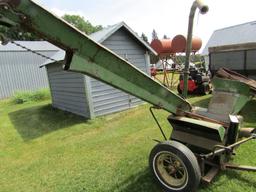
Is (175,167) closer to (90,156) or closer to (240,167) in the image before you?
(240,167)

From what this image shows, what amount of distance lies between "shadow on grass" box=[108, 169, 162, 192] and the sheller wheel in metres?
0.25

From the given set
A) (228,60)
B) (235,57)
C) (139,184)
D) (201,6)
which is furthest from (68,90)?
(201,6)

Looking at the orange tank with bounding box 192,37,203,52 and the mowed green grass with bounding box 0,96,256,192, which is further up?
the orange tank with bounding box 192,37,203,52

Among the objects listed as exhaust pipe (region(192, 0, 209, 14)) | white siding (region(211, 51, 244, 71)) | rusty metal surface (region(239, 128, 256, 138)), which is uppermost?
exhaust pipe (region(192, 0, 209, 14))

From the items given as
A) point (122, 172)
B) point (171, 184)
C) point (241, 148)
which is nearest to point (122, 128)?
point (122, 172)

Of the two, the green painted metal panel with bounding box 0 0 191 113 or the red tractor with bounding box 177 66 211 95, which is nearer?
the green painted metal panel with bounding box 0 0 191 113

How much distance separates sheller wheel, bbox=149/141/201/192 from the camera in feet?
9.63

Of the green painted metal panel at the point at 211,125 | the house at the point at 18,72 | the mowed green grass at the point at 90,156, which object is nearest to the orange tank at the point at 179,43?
the mowed green grass at the point at 90,156

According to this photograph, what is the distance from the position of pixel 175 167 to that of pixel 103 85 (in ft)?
19.6

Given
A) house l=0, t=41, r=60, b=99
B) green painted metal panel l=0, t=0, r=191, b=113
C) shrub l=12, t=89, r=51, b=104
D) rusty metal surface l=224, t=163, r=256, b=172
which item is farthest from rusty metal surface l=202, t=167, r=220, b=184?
house l=0, t=41, r=60, b=99

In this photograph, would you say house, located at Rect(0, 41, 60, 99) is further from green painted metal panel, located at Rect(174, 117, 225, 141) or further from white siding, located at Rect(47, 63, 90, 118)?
green painted metal panel, located at Rect(174, 117, 225, 141)

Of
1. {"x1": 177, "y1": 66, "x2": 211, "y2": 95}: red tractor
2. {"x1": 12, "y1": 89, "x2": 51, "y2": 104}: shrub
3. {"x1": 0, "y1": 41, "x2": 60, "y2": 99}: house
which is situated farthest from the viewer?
{"x1": 0, "y1": 41, "x2": 60, "y2": 99}: house

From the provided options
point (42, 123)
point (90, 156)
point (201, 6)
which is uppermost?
point (201, 6)

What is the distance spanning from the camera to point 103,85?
29.0 feet
